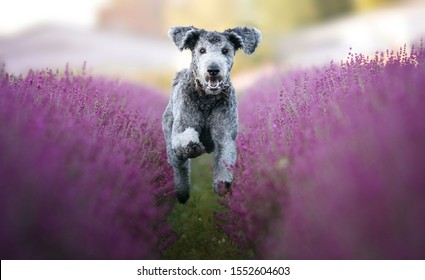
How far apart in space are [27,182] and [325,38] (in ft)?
70.9

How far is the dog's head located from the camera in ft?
13.8

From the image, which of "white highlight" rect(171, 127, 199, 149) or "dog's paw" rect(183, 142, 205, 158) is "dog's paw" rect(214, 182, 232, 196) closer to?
"dog's paw" rect(183, 142, 205, 158)

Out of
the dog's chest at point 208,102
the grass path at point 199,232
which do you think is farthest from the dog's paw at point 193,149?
the grass path at point 199,232

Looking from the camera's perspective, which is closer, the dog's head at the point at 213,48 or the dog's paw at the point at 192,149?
the dog's head at the point at 213,48

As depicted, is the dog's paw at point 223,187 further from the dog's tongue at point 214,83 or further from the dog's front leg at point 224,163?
the dog's tongue at point 214,83

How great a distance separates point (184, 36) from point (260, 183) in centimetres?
180

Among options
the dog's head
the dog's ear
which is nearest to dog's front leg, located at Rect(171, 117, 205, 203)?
the dog's head

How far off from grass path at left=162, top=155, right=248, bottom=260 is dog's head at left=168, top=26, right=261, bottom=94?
4.24 ft

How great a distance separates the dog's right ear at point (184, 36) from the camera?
461cm

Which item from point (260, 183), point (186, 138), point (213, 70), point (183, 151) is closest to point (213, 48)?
point (213, 70)

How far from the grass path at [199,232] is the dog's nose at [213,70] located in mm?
1364

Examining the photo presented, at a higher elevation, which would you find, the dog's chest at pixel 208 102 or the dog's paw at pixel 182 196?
the dog's chest at pixel 208 102

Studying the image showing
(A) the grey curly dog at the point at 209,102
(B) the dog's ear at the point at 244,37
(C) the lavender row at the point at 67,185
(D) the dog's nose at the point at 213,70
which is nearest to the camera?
(C) the lavender row at the point at 67,185
